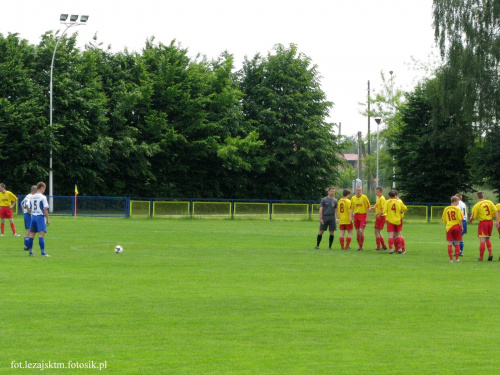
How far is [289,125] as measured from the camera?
62.9 meters

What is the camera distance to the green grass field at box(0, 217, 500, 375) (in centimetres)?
714

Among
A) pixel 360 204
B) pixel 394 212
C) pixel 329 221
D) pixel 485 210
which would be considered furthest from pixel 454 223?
pixel 329 221

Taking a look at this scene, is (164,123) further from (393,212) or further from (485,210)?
(485,210)

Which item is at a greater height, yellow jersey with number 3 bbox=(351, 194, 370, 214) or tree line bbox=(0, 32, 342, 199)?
tree line bbox=(0, 32, 342, 199)

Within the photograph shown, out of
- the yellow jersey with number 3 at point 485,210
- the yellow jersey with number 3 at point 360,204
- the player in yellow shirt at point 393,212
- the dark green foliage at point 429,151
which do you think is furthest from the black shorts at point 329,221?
the dark green foliage at point 429,151

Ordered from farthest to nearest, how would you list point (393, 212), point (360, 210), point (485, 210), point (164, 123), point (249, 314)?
point (164, 123) < point (360, 210) < point (393, 212) < point (485, 210) < point (249, 314)

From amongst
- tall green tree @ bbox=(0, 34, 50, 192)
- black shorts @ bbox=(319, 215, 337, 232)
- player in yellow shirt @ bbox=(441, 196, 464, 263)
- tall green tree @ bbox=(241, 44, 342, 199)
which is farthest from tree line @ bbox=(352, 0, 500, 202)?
player in yellow shirt @ bbox=(441, 196, 464, 263)

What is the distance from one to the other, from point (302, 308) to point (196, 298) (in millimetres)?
1825

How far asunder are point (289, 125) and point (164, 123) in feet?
42.2

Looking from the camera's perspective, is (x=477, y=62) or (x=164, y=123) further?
(x=164, y=123)

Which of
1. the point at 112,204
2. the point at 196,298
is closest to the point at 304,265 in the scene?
the point at 196,298

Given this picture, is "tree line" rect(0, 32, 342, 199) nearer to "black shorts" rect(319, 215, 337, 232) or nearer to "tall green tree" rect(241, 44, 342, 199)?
"tall green tree" rect(241, 44, 342, 199)

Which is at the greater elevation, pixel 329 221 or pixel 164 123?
pixel 164 123

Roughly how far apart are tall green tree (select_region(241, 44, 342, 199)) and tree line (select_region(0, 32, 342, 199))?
95mm
